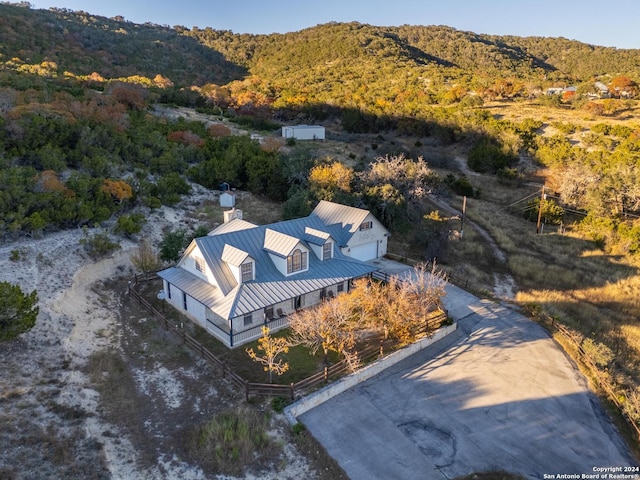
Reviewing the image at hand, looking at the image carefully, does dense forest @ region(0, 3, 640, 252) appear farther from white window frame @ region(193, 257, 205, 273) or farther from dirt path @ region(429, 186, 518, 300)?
white window frame @ region(193, 257, 205, 273)

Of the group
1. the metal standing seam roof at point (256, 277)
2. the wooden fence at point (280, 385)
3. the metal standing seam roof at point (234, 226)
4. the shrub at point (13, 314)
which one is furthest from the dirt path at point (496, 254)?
the shrub at point (13, 314)

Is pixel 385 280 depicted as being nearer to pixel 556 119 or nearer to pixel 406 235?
pixel 406 235

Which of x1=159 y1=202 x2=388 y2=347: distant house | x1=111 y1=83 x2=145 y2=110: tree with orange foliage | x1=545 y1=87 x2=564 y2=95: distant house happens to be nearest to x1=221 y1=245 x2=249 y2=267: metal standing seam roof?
x1=159 y1=202 x2=388 y2=347: distant house

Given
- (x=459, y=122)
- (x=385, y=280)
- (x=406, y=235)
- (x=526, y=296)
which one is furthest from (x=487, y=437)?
(x=459, y=122)

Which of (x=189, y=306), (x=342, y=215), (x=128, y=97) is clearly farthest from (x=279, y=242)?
(x=128, y=97)

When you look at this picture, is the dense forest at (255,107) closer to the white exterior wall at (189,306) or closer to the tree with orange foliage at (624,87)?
the tree with orange foliage at (624,87)
